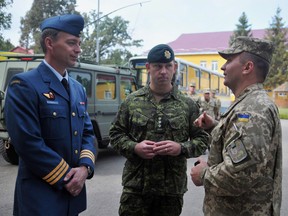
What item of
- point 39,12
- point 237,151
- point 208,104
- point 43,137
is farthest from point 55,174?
point 39,12

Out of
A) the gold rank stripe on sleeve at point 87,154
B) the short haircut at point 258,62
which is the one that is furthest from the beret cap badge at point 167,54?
the gold rank stripe on sleeve at point 87,154

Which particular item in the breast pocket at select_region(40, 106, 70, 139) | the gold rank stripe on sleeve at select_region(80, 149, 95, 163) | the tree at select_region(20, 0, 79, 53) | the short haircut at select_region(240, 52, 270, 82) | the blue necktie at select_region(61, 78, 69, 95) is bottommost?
the gold rank stripe on sleeve at select_region(80, 149, 95, 163)

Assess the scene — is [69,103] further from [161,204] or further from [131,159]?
[161,204]

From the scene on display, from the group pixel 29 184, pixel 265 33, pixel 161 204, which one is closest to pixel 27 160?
pixel 29 184

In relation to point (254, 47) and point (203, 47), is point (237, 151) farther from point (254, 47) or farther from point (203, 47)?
point (203, 47)

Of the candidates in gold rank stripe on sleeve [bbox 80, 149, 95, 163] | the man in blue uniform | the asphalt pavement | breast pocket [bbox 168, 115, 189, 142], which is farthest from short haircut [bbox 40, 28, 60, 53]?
the asphalt pavement

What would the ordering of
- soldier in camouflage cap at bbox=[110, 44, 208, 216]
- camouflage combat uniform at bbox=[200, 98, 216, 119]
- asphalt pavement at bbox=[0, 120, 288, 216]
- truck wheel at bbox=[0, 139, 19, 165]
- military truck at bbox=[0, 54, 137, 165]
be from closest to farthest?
soldier in camouflage cap at bbox=[110, 44, 208, 216] → asphalt pavement at bbox=[0, 120, 288, 216] → military truck at bbox=[0, 54, 137, 165] → truck wheel at bbox=[0, 139, 19, 165] → camouflage combat uniform at bbox=[200, 98, 216, 119]

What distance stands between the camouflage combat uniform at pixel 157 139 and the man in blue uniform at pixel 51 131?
442mm

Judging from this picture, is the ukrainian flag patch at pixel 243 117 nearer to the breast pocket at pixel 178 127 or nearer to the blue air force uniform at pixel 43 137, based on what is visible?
the breast pocket at pixel 178 127

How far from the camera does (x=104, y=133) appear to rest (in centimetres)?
707

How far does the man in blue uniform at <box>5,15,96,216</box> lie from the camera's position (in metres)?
1.80

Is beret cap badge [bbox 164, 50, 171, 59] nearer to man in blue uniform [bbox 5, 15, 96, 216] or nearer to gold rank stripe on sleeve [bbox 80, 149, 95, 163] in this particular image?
man in blue uniform [bbox 5, 15, 96, 216]

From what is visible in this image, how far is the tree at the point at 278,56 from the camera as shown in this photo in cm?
4800

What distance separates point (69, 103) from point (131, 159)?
0.71 m
